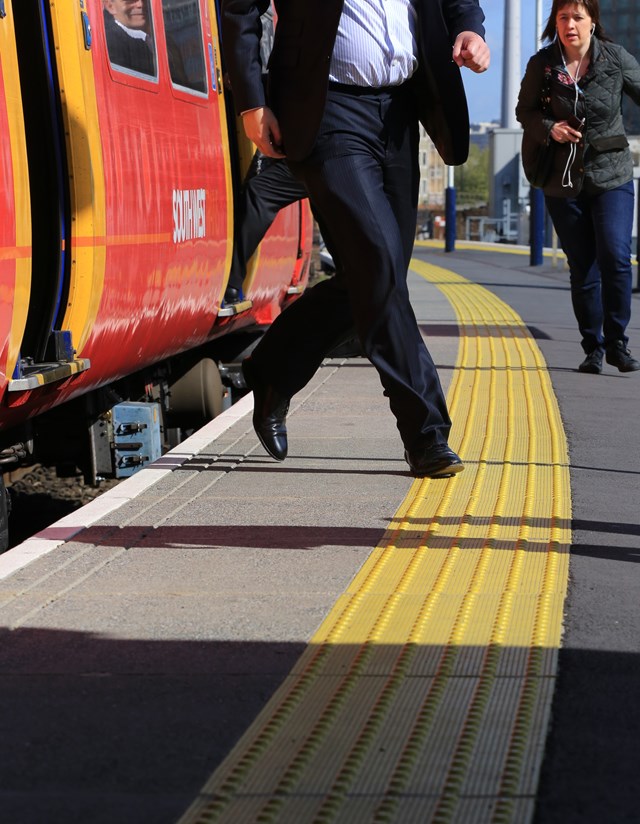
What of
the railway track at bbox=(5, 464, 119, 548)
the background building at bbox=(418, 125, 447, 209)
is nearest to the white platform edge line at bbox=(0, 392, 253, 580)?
the railway track at bbox=(5, 464, 119, 548)

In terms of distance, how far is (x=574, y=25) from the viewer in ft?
25.9

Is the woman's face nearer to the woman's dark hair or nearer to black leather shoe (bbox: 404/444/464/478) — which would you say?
the woman's dark hair

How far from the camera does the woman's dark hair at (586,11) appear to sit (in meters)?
7.87

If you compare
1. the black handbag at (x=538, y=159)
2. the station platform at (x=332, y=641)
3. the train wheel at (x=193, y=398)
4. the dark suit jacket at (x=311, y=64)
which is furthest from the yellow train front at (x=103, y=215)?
the black handbag at (x=538, y=159)

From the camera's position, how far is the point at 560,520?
4.55 meters

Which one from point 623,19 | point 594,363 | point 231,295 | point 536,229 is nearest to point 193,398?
point 231,295

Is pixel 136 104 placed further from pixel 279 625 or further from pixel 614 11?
pixel 614 11

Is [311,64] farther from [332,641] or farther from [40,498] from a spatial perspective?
[40,498]

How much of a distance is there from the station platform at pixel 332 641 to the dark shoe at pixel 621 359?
87.6 inches

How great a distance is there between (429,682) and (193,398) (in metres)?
5.13

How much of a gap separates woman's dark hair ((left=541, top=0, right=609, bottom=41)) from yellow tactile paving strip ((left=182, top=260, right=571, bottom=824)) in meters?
3.51

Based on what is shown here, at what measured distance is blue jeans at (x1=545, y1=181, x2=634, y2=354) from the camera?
802 centimetres

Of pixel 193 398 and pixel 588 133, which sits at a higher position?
pixel 588 133

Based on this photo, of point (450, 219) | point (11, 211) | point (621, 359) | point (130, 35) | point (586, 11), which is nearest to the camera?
point (11, 211)
